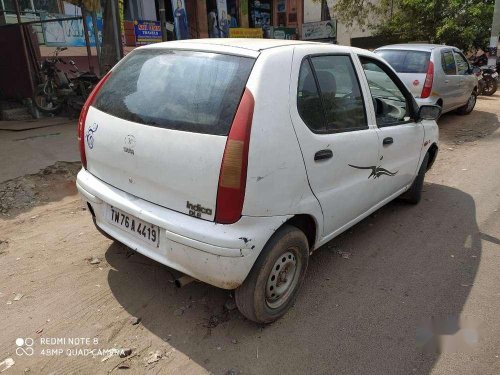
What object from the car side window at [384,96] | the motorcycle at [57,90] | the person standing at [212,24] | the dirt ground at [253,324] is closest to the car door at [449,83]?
the car side window at [384,96]

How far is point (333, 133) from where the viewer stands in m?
2.78

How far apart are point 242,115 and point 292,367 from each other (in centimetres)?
149

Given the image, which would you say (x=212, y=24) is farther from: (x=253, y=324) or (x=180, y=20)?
(x=253, y=324)

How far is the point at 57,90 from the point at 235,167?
817 cm

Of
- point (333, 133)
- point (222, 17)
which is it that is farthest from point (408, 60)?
point (222, 17)

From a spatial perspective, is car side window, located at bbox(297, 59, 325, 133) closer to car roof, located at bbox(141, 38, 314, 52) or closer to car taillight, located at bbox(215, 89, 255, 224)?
car roof, located at bbox(141, 38, 314, 52)

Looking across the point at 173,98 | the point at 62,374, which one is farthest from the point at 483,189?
the point at 62,374

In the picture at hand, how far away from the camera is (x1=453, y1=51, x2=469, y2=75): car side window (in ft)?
28.6

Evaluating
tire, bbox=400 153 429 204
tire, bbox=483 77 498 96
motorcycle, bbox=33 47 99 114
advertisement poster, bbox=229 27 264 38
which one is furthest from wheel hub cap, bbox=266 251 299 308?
advertisement poster, bbox=229 27 264 38

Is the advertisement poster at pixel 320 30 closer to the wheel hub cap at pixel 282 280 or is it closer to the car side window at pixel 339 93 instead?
the car side window at pixel 339 93

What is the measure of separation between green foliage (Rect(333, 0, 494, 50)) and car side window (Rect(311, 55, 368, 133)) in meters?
14.5

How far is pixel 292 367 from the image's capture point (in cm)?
236

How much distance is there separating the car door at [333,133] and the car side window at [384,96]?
26 centimetres

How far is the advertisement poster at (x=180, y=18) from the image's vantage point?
52.1 feet
